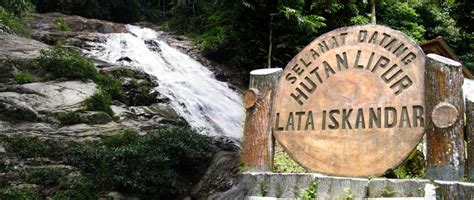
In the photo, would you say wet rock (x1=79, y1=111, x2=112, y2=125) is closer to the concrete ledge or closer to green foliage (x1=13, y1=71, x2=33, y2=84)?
green foliage (x1=13, y1=71, x2=33, y2=84)

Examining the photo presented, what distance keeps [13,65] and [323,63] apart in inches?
355

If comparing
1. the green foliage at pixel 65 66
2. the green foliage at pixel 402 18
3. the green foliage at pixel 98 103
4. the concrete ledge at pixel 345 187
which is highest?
the green foliage at pixel 402 18

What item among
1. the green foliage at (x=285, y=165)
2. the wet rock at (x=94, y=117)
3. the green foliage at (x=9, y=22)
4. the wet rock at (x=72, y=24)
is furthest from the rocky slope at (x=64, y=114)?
the wet rock at (x=72, y=24)

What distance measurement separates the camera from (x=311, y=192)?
133 inches

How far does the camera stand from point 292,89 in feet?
12.6

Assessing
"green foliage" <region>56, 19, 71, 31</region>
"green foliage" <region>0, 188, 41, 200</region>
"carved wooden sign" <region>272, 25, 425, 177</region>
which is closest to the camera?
"carved wooden sign" <region>272, 25, 425, 177</region>

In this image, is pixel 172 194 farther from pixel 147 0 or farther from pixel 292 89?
pixel 147 0

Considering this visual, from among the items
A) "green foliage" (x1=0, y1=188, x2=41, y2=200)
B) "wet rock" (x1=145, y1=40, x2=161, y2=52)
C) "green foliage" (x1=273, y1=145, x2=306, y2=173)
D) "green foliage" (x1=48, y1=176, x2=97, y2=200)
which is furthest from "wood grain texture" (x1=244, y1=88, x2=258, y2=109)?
"wet rock" (x1=145, y1=40, x2=161, y2=52)

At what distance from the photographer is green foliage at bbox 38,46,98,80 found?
1080 centimetres

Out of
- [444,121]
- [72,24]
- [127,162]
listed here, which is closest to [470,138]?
[444,121]

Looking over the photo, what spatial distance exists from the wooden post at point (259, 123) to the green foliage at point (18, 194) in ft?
13.0

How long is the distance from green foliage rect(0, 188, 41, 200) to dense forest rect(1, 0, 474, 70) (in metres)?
3.60

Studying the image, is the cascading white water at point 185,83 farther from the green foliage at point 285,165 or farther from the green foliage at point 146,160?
the green foliage at point 285,165

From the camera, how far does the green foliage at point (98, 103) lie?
31.7 feet
